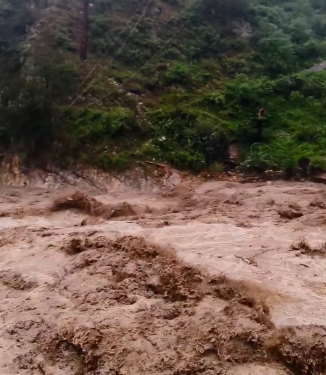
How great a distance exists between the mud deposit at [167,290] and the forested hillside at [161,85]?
3254 mm

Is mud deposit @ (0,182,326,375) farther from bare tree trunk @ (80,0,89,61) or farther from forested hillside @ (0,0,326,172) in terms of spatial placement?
bare tree trunk @ (80,0,89,61)

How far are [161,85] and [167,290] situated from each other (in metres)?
10.1

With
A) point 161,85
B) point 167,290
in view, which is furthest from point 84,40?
point 167,290

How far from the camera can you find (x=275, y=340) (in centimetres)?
518

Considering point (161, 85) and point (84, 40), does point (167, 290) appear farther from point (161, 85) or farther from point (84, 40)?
point (84, 40)

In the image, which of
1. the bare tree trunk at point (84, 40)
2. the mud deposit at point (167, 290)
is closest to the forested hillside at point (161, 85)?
the bare tree trunk at point (84, 40)

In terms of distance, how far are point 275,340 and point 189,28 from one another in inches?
621

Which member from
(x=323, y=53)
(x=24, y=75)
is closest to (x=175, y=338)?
(x=24, y=75)

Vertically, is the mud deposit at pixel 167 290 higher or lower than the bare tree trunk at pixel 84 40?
lower

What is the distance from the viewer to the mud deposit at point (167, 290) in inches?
203

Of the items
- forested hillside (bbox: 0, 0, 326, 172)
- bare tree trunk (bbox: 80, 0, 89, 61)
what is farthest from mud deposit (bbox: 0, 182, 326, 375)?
bare tree trunk (bbox: 80, 0, 89, 61)

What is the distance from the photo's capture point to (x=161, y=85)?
15.3 metres

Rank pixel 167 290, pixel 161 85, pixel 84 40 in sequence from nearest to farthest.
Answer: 1. pixel 167 290
2. pixel 161 85
3. pixel 84 40

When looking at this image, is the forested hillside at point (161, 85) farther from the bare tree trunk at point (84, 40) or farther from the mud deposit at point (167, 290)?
the mud deposit at point (167, 290)
